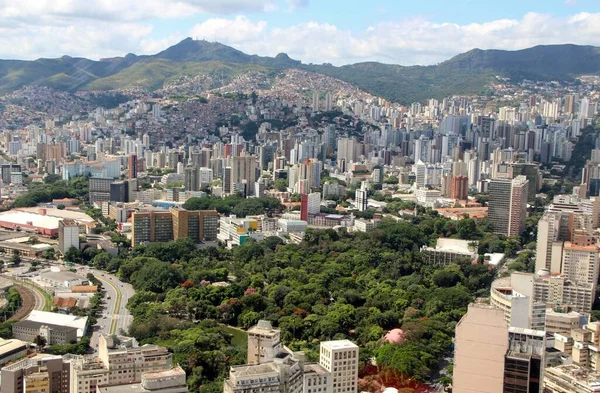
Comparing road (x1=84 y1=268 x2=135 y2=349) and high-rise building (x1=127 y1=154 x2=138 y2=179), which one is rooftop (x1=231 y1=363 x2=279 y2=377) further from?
high-rise building (x1=127 y1=154 x2=138 y2=179)

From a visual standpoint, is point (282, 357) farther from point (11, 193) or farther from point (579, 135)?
point (579, 135)

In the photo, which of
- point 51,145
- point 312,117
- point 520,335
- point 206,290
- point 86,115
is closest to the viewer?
point 520,335

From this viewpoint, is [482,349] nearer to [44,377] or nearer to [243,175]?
[44,377]

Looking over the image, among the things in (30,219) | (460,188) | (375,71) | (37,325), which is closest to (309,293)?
(37,325)

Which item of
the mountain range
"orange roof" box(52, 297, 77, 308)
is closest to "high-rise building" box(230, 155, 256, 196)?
"orange roof" box(52, 297, 77, 308)

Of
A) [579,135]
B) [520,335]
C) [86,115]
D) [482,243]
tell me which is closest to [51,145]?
[86,115]

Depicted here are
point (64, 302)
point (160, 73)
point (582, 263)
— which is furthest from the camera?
point (160, 73)

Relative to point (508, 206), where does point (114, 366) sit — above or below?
below
